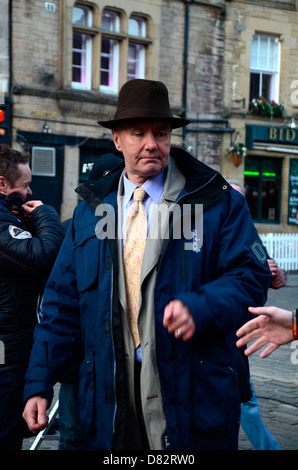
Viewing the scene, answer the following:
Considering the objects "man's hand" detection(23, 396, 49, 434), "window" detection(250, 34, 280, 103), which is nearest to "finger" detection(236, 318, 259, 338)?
"man's hand" detection(23, 396, 49, 434)

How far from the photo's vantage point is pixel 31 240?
12.3 feet

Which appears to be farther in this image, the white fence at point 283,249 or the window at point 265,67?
the window at point 265,67

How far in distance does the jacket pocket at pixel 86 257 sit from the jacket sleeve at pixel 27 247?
555mm

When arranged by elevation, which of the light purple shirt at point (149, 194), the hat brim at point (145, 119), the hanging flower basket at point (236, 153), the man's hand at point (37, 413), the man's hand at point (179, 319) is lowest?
the man's hand at point (37, 413)

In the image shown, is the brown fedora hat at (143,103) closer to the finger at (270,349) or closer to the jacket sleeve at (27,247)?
the jacket sleeve at (27,247)

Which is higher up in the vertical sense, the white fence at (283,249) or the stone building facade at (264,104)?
the stone building facade at (264,104)

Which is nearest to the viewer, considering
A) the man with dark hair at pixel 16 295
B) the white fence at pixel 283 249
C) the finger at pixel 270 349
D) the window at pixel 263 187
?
the finger at pixel 270 349

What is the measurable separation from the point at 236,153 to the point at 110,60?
4750mm

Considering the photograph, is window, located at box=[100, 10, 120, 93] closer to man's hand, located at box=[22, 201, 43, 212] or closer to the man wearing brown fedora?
man's hand, located at box=[22, 201, 43, 212]

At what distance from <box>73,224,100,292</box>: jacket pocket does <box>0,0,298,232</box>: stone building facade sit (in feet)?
48.7

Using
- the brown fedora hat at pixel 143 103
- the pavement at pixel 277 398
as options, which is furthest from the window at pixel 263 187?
the brown fedora hat at pixel 143 103

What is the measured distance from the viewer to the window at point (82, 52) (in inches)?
742
